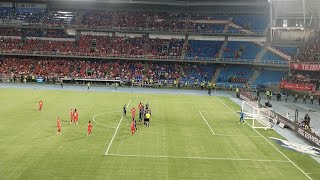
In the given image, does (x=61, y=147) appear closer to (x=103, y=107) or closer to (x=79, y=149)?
(x=79, y=149)

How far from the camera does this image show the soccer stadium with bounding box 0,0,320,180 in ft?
67.1

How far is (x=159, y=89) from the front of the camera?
202 feet

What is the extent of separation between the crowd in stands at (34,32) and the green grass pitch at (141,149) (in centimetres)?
3960

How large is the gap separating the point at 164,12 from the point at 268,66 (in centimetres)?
2611

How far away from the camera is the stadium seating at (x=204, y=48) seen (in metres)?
71.2

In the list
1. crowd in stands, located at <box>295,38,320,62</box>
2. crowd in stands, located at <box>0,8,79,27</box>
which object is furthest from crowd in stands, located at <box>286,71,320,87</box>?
crowd in stands, located at <box>0,8,79,27</box>

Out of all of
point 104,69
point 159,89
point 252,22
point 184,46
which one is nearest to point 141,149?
point 159,89

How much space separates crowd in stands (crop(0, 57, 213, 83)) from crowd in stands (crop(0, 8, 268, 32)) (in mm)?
7740

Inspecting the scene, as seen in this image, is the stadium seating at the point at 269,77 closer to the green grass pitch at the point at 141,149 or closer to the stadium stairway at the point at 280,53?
the stadium stairway at the point at 280,53

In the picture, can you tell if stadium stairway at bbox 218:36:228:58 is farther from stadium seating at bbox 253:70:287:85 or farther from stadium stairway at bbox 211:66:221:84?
stadium seating at bbox 253:70:287:85

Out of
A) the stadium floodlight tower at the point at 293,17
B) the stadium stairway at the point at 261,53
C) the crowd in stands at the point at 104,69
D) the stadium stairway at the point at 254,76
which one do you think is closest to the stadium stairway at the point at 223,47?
the crowd in stands at the point at 104,69

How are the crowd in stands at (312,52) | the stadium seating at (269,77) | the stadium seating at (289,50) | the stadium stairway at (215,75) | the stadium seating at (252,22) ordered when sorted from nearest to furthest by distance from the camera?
1. the crowd in stands at (312,52)
2. the stadium seating at (269,77)
3. the stadium seating at (289,50)
4. the stadium stairway at (215,75)
5. the stadium seating at (252,22)

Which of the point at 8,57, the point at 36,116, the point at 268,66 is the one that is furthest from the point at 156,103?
the point at 8,57

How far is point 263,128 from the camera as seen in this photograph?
30.9 metres
